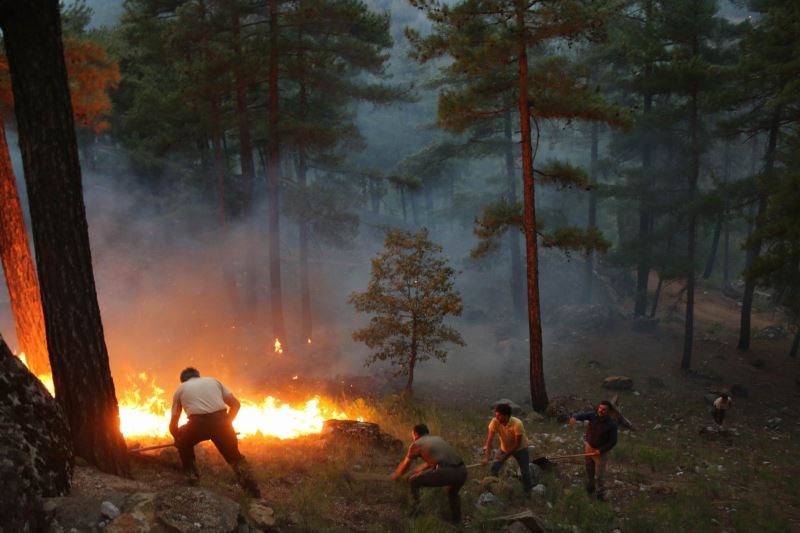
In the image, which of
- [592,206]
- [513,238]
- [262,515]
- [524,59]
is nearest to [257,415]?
[262,515]

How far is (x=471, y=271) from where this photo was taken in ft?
128

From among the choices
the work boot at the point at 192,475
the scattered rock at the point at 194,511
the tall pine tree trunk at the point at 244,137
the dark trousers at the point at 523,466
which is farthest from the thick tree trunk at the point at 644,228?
the scattered rock at the point at 194,511

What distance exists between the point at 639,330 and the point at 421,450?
2358 cm

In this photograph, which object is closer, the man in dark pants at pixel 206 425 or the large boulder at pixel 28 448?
the large boulder at pixel 28 448

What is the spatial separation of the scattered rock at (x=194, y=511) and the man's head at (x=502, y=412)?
4.70 m

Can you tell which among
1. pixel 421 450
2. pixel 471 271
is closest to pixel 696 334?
pixel 471 271

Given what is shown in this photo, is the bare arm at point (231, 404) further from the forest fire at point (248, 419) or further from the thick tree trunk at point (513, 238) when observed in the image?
the thick tree trunk at point (513, 238)

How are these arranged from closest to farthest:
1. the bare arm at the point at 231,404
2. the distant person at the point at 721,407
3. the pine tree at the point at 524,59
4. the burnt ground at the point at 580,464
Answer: the bare arm at the point at 231,404 < the burnt ground at the point at 580,464 < the pine tree at the point at 524,59 < the distant person at the point at 721,407

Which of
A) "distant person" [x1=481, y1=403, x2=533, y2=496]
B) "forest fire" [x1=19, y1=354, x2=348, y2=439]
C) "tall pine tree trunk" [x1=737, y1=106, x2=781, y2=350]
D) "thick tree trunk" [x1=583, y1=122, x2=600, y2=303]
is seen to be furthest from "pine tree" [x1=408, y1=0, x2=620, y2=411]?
"thick tree trunk" [x1=583, y1=122, x2=600, y2=303]

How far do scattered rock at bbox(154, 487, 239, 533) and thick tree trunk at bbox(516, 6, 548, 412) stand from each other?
1168 centimetres

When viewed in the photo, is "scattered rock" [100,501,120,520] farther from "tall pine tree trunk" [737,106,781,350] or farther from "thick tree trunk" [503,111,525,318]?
"thick tree trunk" [503,111,525,318]

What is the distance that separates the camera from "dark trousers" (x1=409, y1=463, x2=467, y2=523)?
26.7 ft

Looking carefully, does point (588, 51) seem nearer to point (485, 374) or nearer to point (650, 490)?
point (485, 374)

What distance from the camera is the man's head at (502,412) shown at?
937 centimetres
